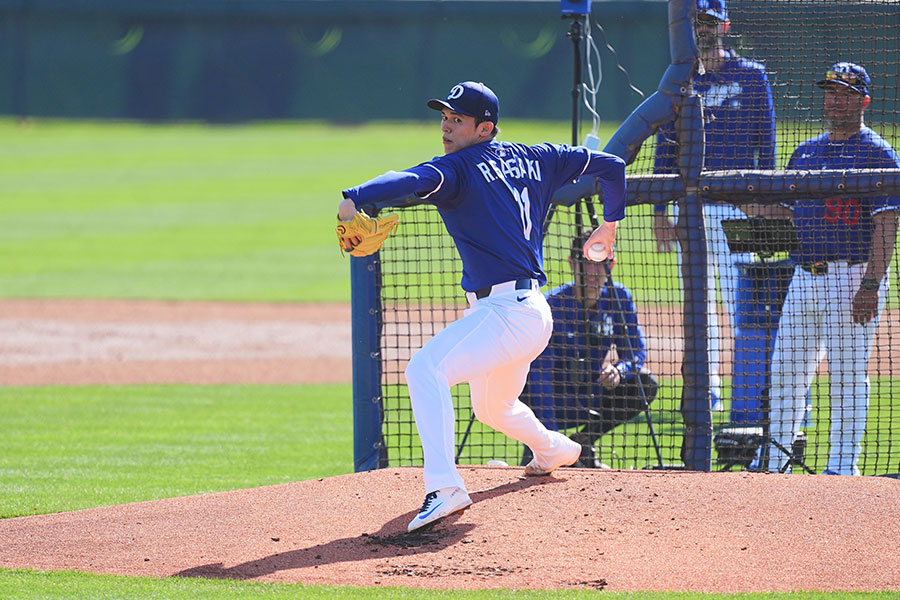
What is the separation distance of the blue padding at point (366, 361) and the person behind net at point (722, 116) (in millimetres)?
1757

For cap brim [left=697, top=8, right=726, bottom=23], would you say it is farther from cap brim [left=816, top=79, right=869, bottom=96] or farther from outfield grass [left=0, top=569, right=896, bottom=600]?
outfield grass [left=0, top=569, right=896, bottom=600]

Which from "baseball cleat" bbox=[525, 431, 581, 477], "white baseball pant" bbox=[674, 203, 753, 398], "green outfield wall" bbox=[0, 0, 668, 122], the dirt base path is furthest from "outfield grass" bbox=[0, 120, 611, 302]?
"baseball cleat" bbox=[525, 431, 581, 477]

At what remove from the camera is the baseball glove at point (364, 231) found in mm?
4469

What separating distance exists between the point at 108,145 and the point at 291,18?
8.18 metres

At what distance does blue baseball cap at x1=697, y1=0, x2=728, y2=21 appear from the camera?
6312 mm

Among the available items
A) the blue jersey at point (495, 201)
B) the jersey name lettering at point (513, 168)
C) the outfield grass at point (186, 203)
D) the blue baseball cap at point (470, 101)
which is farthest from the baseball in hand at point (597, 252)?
the outfield grass at point (186, 203)

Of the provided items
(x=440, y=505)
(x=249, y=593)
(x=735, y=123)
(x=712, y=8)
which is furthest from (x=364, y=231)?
(x=735, y=123)

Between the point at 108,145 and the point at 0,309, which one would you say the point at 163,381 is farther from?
the point at 108,145

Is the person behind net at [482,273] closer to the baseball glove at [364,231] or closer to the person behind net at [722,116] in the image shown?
the baseball glove at [364,231]

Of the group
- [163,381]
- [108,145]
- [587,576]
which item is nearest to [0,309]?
[163,381]

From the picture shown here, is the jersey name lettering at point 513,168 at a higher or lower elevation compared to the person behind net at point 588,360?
higher

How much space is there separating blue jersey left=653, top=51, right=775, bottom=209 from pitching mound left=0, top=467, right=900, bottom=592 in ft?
6.78

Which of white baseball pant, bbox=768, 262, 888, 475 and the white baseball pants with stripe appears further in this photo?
white baseball pant, bbox=768, 262, 888, 475

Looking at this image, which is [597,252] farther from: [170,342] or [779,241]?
[170,342]
